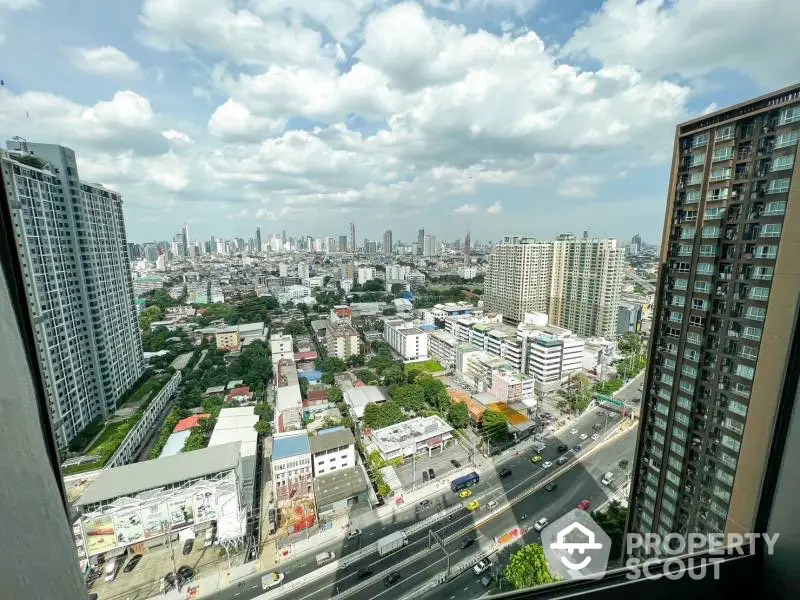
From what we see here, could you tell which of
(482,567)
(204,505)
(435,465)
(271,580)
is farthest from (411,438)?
(204,505)

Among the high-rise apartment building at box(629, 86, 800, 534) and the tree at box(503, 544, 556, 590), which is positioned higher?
the high-rise apartment building at box(629, 86, 800, 534)

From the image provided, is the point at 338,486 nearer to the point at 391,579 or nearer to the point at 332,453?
the point at 332,453

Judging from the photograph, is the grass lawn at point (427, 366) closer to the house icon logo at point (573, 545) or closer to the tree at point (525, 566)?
the tree at point (525, 566)

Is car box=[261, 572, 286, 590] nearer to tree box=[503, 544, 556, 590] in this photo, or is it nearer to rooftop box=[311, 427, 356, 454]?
rooftop box=[311, 427, 356, 454]

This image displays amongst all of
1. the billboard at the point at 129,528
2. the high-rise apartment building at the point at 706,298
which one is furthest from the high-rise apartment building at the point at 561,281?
the billboard at the point at 129,528

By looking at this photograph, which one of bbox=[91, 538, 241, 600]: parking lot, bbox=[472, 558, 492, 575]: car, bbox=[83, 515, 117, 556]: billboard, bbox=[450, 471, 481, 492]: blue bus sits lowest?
bbox=[450, 471, 481, 492]: blue bus

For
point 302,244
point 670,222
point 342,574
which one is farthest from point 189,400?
point 302,244

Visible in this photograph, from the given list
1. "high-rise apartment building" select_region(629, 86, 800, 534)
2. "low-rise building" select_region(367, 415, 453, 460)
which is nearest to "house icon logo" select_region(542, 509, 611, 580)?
"high-rise apartment building" select_region(629, 86, 800, 534)
